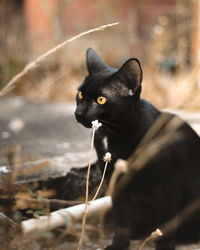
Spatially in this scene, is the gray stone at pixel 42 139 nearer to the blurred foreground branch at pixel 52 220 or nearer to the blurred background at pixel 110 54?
the blurred foreground branch at pixel 52 220

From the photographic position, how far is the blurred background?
8.22 ft

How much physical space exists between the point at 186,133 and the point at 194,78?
1.10 m

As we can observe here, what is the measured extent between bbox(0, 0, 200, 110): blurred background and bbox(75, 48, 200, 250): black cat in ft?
3.32

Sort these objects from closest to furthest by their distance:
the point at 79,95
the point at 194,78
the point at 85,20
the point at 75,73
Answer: the point at 79,95
the point at 194,78
the point at 75,73
the point at 85,20

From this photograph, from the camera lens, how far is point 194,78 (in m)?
2.18

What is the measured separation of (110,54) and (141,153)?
234cm

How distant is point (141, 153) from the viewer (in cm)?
109

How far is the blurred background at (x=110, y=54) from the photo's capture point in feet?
8.22

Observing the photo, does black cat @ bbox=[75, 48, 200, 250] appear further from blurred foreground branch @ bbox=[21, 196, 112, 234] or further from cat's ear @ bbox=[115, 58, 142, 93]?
blurred foreground branch @ bbox=[21, 196, 112, 234]

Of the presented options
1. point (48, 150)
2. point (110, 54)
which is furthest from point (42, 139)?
point (110, 54)

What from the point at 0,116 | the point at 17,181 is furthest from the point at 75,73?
the point at 17,181

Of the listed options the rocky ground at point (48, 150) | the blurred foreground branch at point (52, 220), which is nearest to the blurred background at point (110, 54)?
the rocky ground at point (48, 150)

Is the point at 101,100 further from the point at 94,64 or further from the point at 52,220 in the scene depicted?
the point at 52,220

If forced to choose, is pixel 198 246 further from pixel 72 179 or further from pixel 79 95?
pixel 79 95
